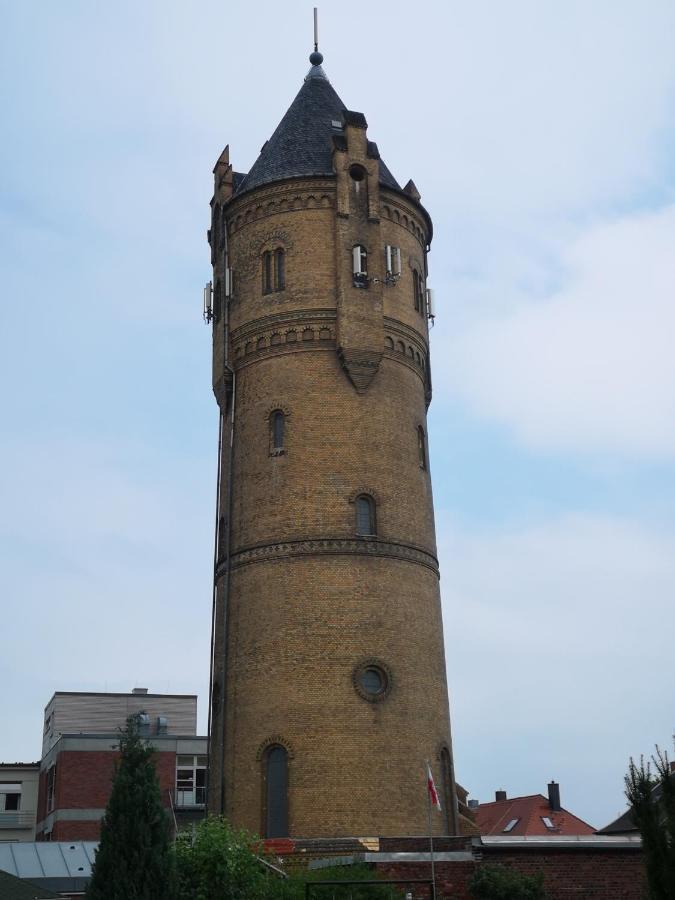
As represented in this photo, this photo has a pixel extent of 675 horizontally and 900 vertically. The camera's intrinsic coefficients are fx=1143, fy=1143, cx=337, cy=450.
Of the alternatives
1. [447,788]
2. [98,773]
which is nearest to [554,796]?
[98,773]

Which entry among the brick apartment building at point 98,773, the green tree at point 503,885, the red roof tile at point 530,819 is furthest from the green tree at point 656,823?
the red roof tile at point 530,819

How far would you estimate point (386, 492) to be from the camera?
1123 inches

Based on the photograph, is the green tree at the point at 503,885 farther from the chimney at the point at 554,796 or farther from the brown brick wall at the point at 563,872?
the chimney at the point at 554,796

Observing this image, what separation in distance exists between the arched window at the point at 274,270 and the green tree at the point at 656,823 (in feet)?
58.0

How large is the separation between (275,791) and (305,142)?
57.8 feet

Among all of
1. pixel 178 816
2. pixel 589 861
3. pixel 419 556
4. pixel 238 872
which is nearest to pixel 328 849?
pixel 238 872

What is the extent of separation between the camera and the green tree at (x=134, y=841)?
17.0m

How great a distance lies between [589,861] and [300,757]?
717 centimetres

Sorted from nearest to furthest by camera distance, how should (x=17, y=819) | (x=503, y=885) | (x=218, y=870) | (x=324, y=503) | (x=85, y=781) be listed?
1. (x=503, y=885)
2. (x=218, y=870)
3. (x=324, y=503)
4. (x=85, y=781)
5. (x=17, y=819)

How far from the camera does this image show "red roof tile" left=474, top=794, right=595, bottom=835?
181 ft

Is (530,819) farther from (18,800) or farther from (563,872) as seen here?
(563,872)

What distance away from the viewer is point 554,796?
57.3m

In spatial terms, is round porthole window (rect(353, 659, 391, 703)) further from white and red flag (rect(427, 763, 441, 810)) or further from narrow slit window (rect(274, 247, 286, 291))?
narrow slit window (rect(274, 247, 286, 291))

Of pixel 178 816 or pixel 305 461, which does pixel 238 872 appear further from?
pixel 178 816
